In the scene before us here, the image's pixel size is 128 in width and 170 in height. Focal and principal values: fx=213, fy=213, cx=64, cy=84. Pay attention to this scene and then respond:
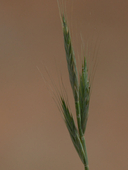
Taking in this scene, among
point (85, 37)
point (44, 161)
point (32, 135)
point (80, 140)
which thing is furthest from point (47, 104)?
point (80, 140)

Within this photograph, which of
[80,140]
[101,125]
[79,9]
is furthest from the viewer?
[79,9]

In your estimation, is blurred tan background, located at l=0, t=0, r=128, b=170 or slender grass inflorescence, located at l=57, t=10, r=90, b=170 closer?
slender grass inflorescence, located at l=57, t=10, r=90, b=170

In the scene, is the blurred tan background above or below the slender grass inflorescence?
below

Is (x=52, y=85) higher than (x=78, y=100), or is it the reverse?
(x=78, y=100)

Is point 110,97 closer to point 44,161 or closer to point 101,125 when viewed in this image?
point 101,125

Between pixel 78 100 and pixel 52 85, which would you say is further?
pixel 52 85
